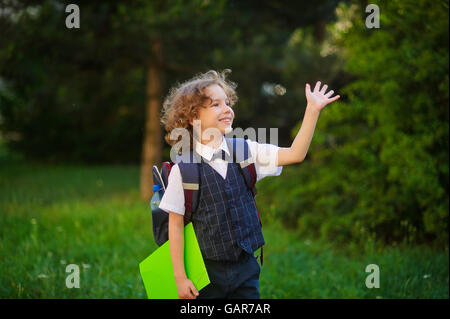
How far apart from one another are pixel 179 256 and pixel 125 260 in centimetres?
203

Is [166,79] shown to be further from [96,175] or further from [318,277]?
[318,277]

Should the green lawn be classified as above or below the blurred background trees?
below

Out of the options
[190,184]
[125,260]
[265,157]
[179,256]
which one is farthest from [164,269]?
[125,260]

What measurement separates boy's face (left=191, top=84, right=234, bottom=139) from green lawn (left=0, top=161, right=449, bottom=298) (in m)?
1.68

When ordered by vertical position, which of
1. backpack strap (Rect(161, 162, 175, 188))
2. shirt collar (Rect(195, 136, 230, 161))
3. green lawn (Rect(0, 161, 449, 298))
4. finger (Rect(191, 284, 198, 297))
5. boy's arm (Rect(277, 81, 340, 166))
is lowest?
green lawn (Rect(0, 161, 449, 298))

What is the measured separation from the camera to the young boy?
5.95 feet

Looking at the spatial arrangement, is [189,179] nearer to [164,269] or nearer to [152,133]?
[164,269]

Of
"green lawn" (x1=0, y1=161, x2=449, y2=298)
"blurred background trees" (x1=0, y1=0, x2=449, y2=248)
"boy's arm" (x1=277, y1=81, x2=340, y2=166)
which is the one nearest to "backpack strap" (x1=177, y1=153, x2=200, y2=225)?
"boy's arm" (x1=277, y1=81, x2=340, y2=166)

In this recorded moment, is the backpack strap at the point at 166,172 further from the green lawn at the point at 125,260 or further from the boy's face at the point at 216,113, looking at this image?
the green lawn at the point at 125,260

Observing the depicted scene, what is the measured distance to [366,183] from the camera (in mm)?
4305

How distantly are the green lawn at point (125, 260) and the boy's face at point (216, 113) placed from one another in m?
1.68

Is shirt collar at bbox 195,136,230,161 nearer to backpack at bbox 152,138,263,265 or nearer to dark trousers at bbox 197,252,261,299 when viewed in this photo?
backpack at bbox 152,138,263,265

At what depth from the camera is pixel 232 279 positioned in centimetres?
187
